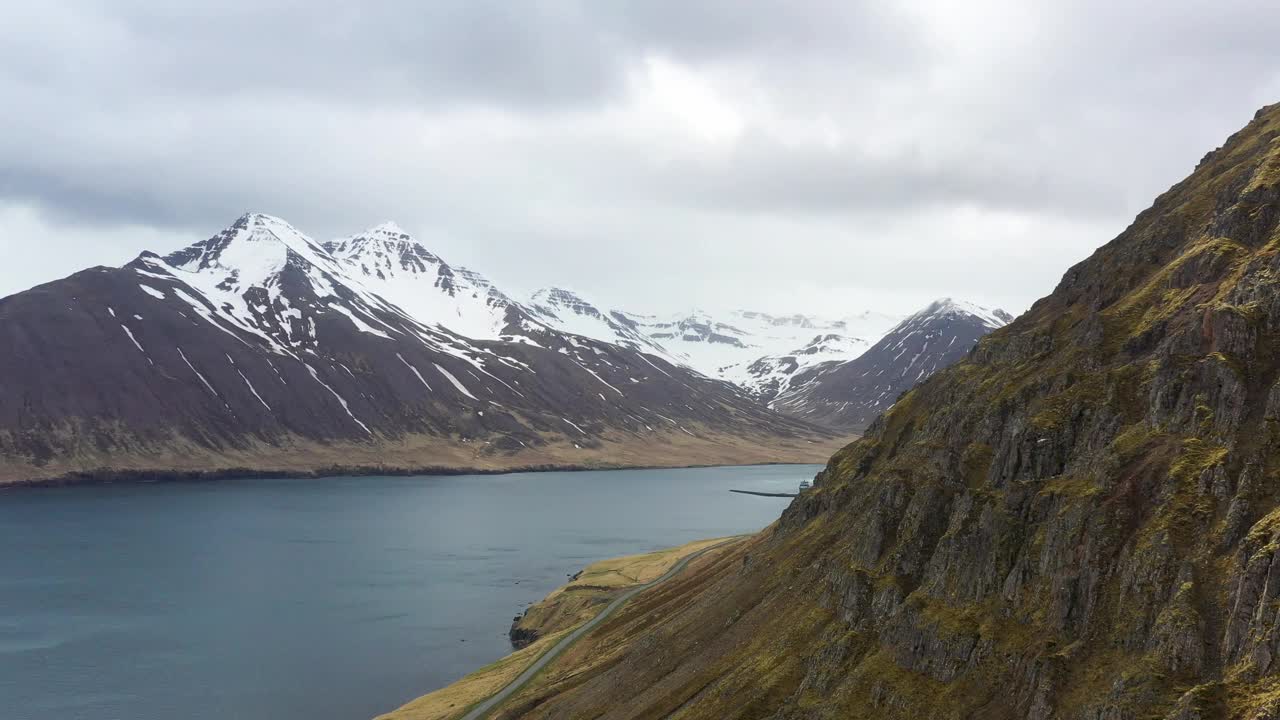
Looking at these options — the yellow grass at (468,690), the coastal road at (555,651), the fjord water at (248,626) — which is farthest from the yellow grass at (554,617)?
the fjord water at (248,626)

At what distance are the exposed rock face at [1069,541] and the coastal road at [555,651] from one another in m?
3.71

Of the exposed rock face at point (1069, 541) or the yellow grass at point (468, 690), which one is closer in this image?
the exposed rock face at point (1069, 541)

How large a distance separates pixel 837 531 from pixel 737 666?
20.4 meters

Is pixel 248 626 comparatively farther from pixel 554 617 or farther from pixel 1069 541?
pixel 1069 541

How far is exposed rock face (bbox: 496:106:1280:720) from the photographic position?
47250mm

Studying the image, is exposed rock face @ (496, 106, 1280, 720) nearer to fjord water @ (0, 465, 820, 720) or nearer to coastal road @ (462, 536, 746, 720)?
coastal road @ (462, 536, 746, 720)

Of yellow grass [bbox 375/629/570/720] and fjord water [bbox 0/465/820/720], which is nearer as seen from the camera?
yellow grass [bbox 375/629/570/720]

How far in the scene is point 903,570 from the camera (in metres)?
69.2

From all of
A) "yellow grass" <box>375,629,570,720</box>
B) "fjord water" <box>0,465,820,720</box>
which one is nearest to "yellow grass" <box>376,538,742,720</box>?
"yellow grass" <box>375,629,570,720</box>

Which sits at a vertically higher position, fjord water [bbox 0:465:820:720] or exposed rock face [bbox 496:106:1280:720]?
exposed rock face [bbox 496:106:1280:720]

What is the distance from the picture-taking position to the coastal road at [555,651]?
289ft

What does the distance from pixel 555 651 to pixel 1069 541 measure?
63.3 meters

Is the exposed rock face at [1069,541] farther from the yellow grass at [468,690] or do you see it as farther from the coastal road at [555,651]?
the yellow grass at [468,690]

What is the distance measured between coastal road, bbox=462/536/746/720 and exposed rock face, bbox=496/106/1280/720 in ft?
12.2
